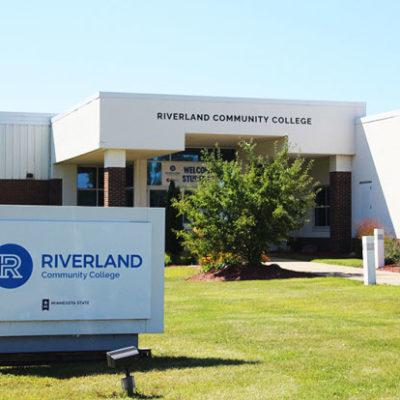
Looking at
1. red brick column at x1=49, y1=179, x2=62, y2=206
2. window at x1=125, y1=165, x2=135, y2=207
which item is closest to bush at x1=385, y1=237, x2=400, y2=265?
window at x1=125, y1=165, x2=135, y2=207

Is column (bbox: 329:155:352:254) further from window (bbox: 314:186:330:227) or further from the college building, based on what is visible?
window (bbox: 314:186:330:227)

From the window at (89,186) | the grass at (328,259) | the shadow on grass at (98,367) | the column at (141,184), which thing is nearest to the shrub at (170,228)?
the grass at (328,259)

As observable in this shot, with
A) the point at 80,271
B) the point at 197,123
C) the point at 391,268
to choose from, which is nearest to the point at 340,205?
the point at 197,123

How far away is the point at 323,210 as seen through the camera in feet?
108

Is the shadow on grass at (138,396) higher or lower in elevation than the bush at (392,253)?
lower

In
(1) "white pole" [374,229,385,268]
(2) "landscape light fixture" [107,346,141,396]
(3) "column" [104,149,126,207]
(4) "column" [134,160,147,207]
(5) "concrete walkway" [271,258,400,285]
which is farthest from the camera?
(4) "column" [134,160,147,207]

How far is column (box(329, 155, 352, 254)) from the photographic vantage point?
97.8 feet

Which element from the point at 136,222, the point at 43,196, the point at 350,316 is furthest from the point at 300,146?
the point at 136,222

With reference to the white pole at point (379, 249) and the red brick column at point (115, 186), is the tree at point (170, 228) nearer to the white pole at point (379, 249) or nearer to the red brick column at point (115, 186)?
the red brick column at point (115, 186)

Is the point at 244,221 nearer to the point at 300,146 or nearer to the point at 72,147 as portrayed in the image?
the point at 300,146

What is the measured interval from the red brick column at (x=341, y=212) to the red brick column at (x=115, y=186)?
7736 millimetres

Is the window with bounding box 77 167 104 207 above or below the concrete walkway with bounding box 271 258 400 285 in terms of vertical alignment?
above

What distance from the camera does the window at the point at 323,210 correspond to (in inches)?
1282

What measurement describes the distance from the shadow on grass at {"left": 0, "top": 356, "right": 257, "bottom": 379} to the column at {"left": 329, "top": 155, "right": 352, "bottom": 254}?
20.9 meters
